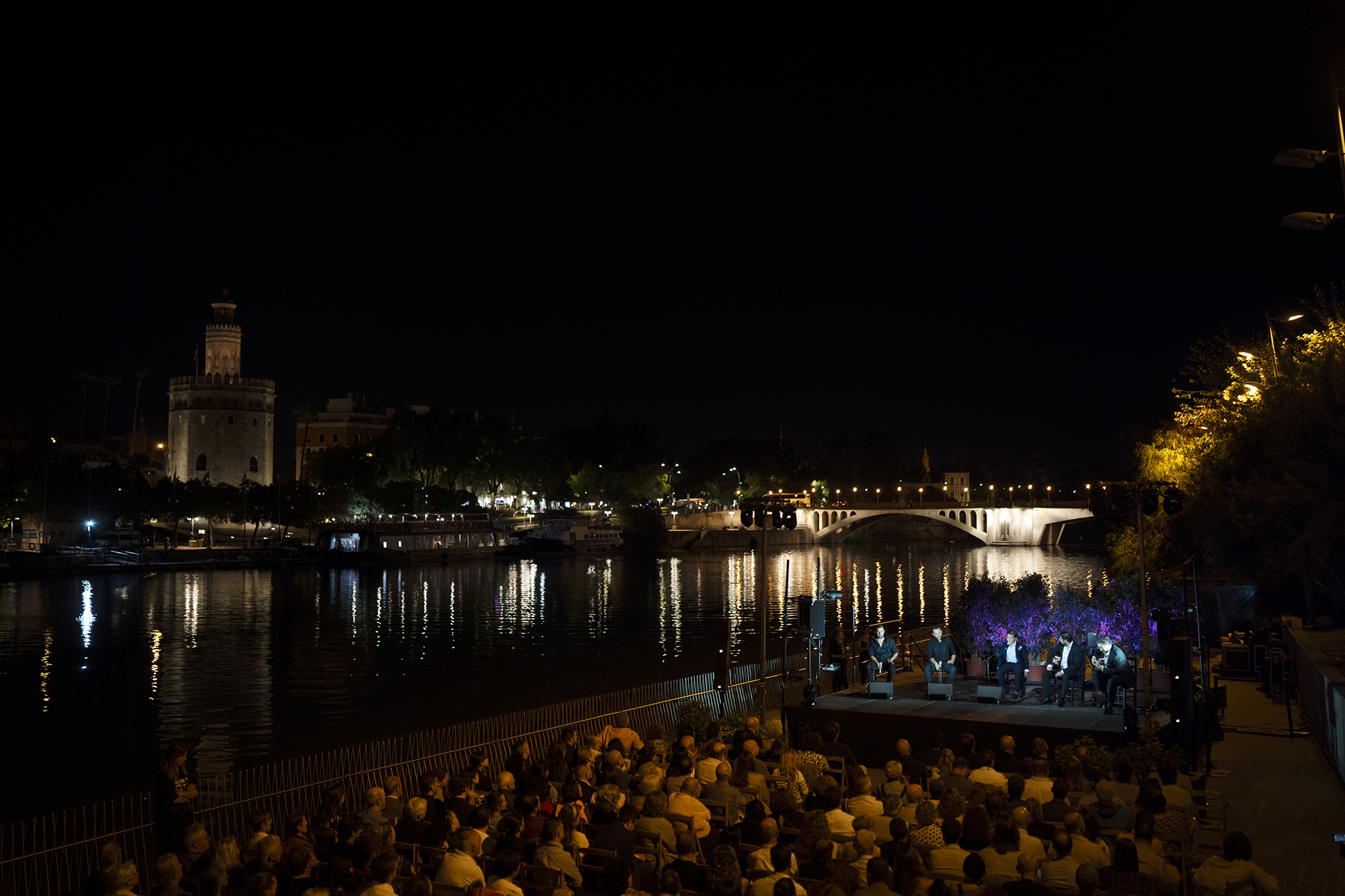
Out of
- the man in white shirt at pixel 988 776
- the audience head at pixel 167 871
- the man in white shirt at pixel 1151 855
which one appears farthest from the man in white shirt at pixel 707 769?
the audience head at pixel 167 871

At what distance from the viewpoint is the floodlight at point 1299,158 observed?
390 inches

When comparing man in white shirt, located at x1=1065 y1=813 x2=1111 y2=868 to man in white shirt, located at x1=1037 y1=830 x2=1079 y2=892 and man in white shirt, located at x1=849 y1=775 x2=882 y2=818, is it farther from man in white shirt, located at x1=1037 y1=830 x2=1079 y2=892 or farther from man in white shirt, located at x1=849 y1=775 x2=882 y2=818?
man in white shirt, located at x1=849 y1=775 x2=882 y2=818

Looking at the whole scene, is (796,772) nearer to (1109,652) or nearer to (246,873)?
(246,873)

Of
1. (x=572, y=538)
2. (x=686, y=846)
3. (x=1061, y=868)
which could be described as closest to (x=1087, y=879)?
(x=1061, y=868)

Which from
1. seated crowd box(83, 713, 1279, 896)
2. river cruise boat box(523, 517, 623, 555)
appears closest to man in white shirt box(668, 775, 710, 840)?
seated crowd box(83, 713, 1279, 896)

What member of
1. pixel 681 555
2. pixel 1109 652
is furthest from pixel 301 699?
pixel 681 555

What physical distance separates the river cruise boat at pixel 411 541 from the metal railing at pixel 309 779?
52.9 meters

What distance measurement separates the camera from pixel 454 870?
23.1ft

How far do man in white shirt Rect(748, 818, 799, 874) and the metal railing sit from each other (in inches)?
218

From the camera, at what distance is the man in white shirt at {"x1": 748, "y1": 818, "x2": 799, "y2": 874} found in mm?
6895

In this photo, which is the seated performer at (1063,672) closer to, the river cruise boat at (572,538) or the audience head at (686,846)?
the audience head at (686,846)

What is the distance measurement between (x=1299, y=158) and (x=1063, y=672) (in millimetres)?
8545

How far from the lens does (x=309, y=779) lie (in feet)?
59.7

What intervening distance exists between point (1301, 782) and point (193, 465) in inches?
3578
